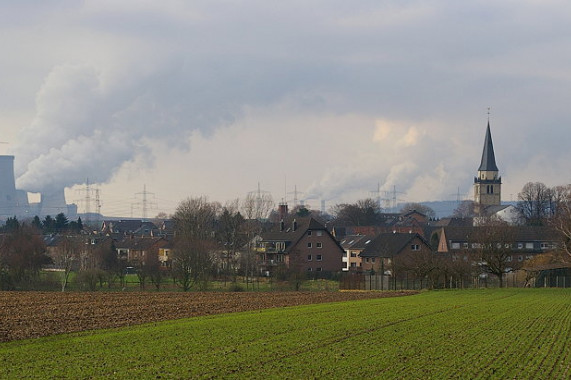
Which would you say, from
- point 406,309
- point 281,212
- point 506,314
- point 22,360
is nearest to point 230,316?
point 406,309

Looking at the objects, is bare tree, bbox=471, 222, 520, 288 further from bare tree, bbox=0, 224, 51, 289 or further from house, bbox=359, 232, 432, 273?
bare tree, bbox=0, 224, 51, 289

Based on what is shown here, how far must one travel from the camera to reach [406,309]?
4881 centimetres

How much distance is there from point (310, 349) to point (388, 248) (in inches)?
3577

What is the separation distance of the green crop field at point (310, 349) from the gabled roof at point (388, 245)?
7324 centimetres

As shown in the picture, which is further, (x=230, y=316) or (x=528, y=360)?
(x=230, y=316)

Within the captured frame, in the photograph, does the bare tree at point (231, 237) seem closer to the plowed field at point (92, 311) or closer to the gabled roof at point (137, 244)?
the gabled roof at point (137, 244)

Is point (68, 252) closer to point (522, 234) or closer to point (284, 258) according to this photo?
point (284, 258)

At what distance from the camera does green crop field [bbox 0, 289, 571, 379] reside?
23484 millimetres

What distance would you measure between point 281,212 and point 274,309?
141201mm

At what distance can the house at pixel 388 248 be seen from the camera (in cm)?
11428

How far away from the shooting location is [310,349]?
28.3m

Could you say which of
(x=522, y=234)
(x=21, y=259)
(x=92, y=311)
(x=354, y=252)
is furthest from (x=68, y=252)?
(x=522, y=234)

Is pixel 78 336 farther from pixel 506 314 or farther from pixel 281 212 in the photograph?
pixel 281 212

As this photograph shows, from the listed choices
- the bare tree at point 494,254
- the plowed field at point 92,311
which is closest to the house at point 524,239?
the bare tree at point 494,254
